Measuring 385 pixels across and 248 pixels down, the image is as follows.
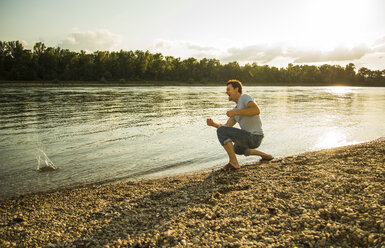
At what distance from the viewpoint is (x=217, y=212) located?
4812 mm

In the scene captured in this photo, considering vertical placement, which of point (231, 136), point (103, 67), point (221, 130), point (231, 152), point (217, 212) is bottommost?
point (217, 212)

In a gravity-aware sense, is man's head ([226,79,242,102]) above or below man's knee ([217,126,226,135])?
above

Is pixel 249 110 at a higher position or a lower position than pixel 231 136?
higher

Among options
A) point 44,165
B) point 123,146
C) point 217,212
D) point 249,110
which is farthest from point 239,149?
point 44,165

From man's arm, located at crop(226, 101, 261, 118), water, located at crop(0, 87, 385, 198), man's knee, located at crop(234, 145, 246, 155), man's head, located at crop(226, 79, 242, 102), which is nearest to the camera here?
man's arm, located at crop(226, 101, 261, 118)

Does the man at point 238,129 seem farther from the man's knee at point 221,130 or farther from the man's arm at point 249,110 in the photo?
the man's arm at point 249,110

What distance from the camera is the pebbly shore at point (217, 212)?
3.87 meters

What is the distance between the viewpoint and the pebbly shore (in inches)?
152

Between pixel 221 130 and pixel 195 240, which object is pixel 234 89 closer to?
pixel 221 130

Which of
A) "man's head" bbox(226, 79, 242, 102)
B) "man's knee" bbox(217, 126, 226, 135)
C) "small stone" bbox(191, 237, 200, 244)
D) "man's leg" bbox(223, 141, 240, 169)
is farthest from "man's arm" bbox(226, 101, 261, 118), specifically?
"small stone" bbox(191, 237, 200, 244)

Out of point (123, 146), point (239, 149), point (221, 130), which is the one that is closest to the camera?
point (221, 130)

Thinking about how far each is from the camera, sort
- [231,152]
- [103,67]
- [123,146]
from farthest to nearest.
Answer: [103,67] → [123,146] → [231,152]

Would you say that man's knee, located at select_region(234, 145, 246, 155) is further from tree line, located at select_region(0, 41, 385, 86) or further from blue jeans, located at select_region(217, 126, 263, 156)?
tree line, located at select_region(0, 41, 385, 86)

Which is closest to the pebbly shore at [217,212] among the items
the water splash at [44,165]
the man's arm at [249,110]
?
the man's arm at [249,110]
